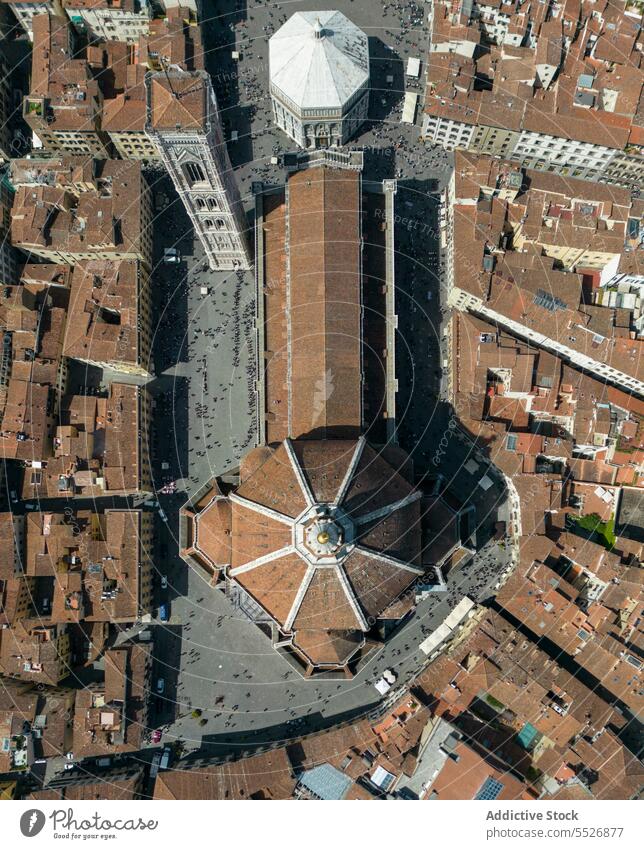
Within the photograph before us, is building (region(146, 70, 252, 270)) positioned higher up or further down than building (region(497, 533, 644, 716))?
higher up

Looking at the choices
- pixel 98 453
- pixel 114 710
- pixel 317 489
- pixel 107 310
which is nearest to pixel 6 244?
pixel 107 310

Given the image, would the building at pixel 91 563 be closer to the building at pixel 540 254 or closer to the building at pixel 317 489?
the building at pixel 317 489

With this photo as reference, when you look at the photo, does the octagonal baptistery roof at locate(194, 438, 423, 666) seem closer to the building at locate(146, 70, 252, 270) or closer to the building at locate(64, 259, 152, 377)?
the building at locate(64, 259, 152, 377)

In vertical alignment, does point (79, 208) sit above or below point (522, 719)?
above

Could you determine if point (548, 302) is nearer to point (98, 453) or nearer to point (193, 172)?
point (193, 172)

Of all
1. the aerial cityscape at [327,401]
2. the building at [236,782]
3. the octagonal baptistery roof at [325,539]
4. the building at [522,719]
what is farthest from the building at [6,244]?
the building at [522,719]

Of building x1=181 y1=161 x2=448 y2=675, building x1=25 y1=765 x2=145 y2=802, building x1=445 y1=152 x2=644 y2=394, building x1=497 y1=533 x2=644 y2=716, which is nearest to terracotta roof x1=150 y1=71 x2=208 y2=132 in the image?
building x1=181 y1=161 x2=448 y2=675
